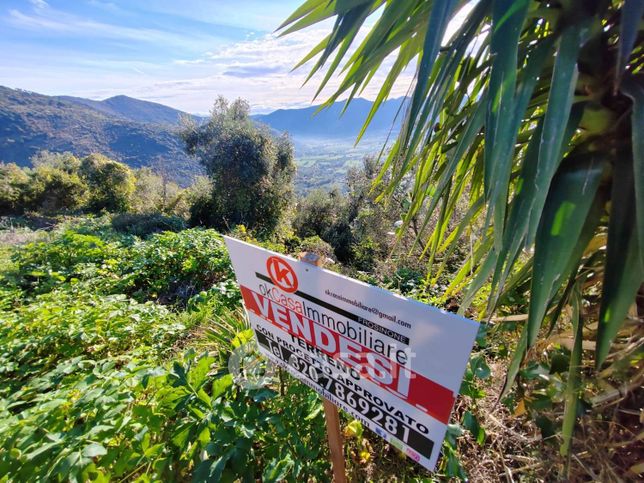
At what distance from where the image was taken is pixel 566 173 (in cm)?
68

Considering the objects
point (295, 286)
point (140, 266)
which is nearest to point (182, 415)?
point (295, 286)

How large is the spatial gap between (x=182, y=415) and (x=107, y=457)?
435mm

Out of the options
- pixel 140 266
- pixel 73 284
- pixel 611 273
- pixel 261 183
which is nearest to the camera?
pixel 611 273

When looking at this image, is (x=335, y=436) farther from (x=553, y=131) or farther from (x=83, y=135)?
(x=83, y=135)

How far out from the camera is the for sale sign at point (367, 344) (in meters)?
0.72

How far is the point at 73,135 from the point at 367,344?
7347cm

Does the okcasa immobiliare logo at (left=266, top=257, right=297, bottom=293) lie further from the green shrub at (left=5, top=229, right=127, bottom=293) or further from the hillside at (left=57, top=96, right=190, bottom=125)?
the hillside at (left=57, top=96, right=190, bottom=125)

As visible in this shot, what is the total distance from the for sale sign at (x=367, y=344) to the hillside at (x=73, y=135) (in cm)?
5022

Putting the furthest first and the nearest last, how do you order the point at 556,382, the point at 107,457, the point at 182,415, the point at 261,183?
the point at 261,183 < the point at 182,415 < the point at 556,382 < the point at 107,457

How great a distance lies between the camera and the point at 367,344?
863 mm

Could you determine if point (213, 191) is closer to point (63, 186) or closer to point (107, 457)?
point (63, 186)

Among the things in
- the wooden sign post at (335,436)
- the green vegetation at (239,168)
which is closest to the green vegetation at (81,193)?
the green vegetation at (239,168)

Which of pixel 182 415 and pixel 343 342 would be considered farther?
pixel 182 415

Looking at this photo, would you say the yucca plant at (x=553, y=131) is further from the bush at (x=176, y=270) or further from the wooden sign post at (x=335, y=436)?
the bush at (x=176, y=270)
